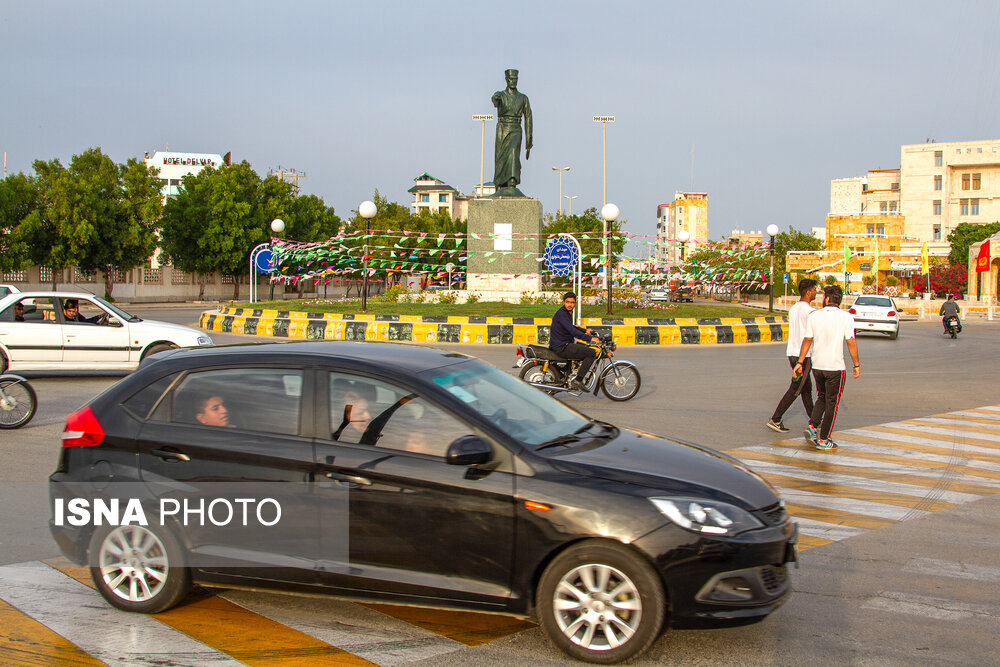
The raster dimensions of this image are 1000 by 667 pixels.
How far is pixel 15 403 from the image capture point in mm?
10398

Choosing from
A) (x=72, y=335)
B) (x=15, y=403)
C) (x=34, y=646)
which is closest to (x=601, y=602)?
(x=34, y=646)

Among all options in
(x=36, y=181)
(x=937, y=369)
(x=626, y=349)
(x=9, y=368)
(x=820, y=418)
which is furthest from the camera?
(x=36, y=181)

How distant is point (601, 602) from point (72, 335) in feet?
42.4

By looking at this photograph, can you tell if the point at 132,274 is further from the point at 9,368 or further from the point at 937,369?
the point at 937,369

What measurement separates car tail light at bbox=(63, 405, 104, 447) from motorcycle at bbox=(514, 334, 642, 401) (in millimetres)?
8422

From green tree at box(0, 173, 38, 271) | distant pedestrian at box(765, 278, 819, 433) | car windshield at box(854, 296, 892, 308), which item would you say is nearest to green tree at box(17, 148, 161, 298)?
green tree at box(0, 173, 38, 271)

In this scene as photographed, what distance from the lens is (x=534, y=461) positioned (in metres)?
4.32

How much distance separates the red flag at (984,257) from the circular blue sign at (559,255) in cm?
4377

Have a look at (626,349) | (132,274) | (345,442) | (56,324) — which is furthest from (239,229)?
(345,442)

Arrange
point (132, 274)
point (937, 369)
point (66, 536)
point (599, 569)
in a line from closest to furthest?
1. point (599, 569)
2. point (66, 536)
3. point (937, 369)
4. point (132, 274)

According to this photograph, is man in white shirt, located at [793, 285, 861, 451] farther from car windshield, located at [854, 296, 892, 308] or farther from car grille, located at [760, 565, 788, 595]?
car windshield, located at [854, 296, 892, 308]

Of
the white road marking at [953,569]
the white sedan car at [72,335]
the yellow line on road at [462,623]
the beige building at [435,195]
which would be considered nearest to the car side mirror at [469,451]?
the yellow line on road at [462,623]

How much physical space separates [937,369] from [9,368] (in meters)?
18.5

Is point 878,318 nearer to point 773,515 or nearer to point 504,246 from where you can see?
point 504,246
